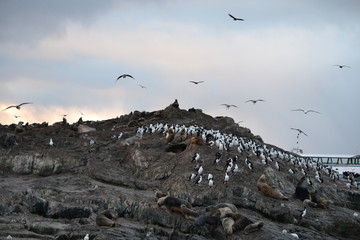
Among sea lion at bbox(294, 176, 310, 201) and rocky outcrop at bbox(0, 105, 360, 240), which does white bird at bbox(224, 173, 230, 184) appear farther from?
sea lion at bbox(294, 176, 310, 201)

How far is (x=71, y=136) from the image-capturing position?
44250 mm

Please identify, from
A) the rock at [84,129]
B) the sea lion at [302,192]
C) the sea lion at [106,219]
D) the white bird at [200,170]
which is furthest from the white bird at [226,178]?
the rock at [84,129]

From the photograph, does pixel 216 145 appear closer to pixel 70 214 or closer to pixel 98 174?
pixel 98 174

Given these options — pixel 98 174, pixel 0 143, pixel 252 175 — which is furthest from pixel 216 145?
pixel 0 143

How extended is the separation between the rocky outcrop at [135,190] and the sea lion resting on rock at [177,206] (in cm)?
7

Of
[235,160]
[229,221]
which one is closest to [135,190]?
[235,160]

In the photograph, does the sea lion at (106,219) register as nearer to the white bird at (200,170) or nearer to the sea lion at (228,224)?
the sea lion at (228,224)

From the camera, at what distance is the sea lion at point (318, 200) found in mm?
34881

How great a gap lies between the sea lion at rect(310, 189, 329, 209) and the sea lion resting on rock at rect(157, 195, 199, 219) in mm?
9494

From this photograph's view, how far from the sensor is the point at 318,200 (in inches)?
1385

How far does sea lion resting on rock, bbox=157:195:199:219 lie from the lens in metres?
28.6

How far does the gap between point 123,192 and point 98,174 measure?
145 inches

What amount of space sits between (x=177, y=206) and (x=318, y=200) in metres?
10.2

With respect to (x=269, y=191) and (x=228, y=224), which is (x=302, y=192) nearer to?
(x=269, y=191)
